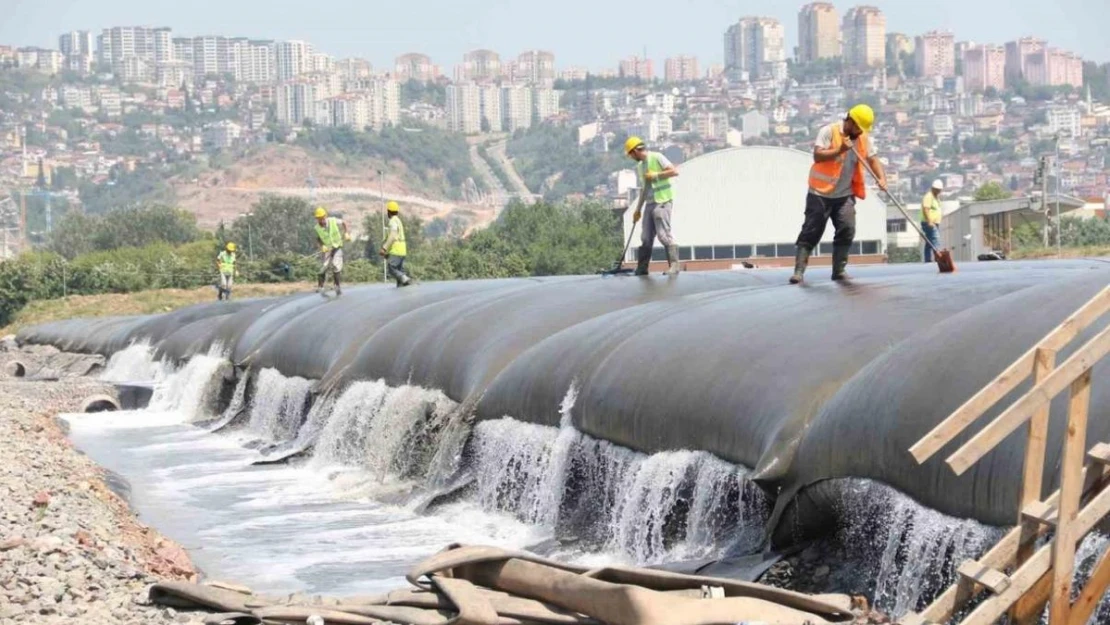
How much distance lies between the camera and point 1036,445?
31.0 ft

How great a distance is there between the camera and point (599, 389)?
58.4ft

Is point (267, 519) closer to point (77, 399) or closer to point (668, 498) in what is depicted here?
point (668, 498)

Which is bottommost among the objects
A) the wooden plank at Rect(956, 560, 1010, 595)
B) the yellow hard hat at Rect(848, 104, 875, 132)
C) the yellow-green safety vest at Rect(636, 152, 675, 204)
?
the wooden plank at Rect(956, 560, 1010, 595)

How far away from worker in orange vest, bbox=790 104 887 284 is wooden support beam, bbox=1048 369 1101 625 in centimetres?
977

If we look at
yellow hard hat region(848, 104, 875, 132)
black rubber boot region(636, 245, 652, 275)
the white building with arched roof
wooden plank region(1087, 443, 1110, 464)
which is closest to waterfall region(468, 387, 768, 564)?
yellow hard hat region(848, 104, 875, 132)

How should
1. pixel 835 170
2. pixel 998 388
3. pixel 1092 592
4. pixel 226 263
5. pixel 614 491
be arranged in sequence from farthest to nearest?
pixel 226 263 < pixel 835 170 < pixel 614 491 < pixel 998 388 < pixel 1092 592

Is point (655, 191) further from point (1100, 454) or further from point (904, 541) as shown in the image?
point (1100, 454)

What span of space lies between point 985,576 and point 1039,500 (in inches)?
25.1

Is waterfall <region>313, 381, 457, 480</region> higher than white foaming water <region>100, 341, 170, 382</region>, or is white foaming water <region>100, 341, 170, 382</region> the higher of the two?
waterfall <region>313, 381, 457, 480</region>

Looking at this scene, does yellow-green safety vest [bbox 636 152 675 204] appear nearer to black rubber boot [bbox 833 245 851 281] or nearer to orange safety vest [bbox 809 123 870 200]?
black rubber boot [bbox 833 245 851 281]

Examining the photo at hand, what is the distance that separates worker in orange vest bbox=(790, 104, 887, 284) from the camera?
744 inches

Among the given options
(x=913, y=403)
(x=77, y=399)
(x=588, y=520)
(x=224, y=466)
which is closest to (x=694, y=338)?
(x=588, y=520)

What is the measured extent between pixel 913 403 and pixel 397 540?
7.76m

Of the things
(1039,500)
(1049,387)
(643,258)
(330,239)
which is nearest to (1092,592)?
(1039,500)
